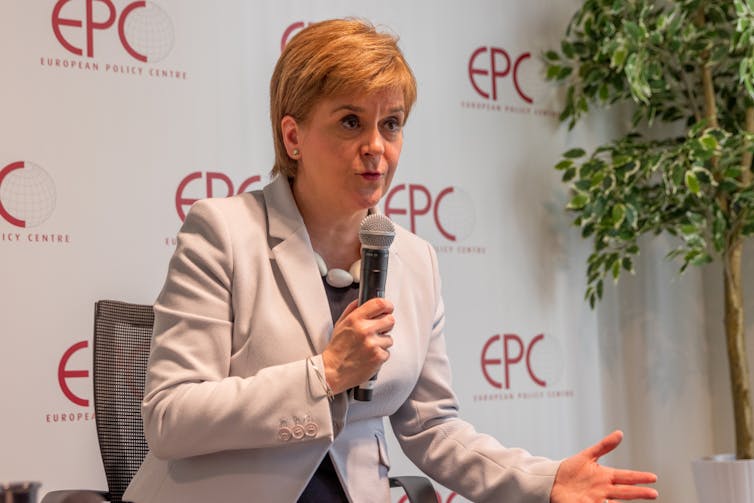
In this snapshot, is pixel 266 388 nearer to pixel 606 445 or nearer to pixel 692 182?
pixel 606 445

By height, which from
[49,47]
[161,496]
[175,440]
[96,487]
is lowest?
[96,487]

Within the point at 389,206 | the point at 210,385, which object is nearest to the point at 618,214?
the point at 389,206

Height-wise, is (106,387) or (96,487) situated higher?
(106,387)

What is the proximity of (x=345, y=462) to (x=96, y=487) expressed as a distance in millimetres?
1361

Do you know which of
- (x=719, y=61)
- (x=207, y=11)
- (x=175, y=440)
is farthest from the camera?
(x=719, y=61)

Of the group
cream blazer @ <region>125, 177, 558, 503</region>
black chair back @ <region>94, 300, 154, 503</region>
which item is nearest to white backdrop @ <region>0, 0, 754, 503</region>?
black chair back @ <region>94, 300, 154, 503</region>

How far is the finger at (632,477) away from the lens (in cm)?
170

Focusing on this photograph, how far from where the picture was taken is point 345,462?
1.88m

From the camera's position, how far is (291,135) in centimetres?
198

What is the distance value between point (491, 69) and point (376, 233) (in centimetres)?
236

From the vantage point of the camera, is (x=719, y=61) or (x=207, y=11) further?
(x=719, y=61)

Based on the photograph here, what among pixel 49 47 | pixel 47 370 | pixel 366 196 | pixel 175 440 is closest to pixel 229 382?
pixel 175 440

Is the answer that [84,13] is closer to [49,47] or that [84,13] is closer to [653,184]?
[49,47]

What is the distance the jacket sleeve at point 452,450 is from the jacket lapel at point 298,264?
37cm
